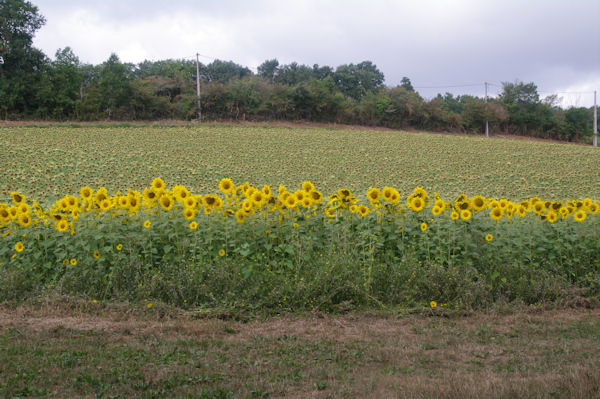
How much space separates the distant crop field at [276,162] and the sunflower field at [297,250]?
10.3 m

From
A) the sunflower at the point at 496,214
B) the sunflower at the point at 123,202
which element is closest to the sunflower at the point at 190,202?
the sunflower at the point at 123,202

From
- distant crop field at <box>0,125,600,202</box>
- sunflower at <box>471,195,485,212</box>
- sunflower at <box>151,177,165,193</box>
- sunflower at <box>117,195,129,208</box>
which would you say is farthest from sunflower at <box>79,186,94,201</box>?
distant crop field at <box>0,125,600,202</box>

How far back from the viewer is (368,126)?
51.9 metres

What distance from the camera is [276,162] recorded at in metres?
26.1

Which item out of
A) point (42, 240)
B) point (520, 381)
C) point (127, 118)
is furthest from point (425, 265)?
point (127, 118)

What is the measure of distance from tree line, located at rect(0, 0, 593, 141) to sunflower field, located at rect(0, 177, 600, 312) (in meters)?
38.4

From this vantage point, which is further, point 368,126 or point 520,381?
point 368,126

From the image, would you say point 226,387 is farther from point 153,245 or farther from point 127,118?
point 127,118

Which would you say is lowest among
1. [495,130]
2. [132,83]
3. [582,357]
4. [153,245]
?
[582,357]

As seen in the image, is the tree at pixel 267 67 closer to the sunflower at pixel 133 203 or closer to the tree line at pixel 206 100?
the tree line at pixel 206 100

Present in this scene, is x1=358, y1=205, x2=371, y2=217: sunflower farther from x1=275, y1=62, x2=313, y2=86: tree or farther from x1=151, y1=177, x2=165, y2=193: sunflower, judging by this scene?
x1=275, y1=62, x2=313, y2=86: tree

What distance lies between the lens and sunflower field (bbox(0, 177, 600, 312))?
5.55 metres

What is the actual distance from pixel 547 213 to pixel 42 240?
7.43 meters

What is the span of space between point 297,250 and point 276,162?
20246 mm
